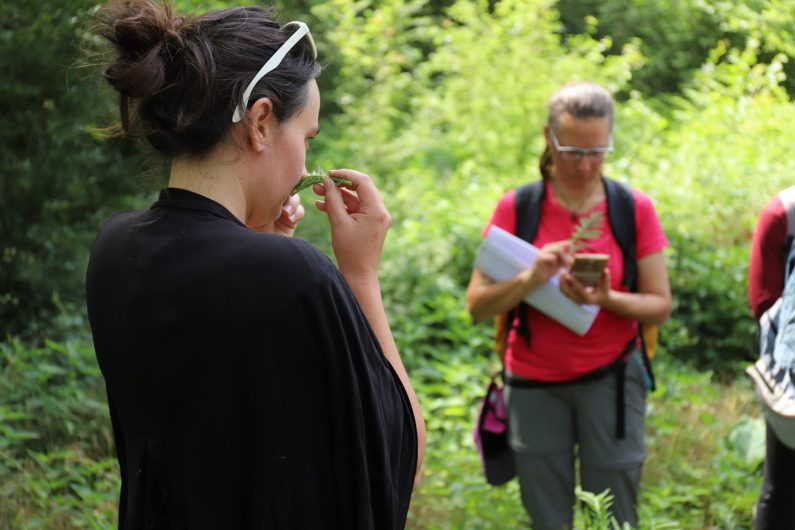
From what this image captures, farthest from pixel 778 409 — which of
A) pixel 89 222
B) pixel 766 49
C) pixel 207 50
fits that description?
pixel 766 49

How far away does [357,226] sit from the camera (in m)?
1.80

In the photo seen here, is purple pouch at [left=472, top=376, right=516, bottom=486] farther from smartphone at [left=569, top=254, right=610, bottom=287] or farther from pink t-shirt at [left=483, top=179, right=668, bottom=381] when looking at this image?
smartphone at [left=569, top=254, right=610, bottom=287]

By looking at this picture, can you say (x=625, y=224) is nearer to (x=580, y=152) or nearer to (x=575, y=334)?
(x=580, y=152)

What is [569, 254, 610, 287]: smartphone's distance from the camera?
329 centimetres

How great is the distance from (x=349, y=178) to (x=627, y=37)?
14735 mm

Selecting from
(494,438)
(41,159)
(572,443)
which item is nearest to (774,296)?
(572,443)

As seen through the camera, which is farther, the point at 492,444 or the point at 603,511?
the point at 492,444

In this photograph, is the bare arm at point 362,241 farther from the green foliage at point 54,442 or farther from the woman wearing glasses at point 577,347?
the green foliage at point 54,442

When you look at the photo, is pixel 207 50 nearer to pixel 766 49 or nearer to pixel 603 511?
pixel 603 511

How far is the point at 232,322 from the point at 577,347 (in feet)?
7.49

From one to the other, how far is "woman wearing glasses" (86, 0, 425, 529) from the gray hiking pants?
1993mm

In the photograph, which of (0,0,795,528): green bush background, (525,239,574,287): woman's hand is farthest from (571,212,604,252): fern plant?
(0,0,795,528): green bush background

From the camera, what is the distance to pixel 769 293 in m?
3.36

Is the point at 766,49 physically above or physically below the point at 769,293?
below
